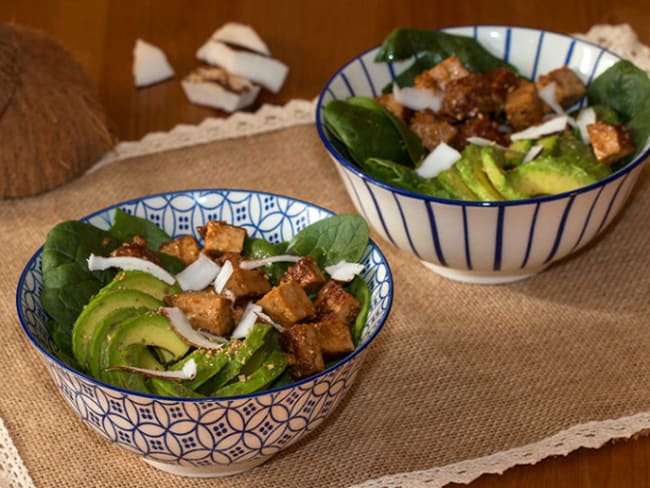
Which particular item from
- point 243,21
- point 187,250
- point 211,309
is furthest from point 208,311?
point 243,21

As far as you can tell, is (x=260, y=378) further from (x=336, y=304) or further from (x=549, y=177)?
(x=549, y=177)

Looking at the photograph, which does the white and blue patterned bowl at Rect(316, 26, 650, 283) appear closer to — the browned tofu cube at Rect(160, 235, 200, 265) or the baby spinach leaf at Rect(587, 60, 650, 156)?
the baby spinach leaf at Rect(587, 60, 650, 156)

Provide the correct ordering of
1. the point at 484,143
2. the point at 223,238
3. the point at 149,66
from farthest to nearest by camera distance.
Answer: the point at 149,66 → the point at 484,143 → the point at 223,238

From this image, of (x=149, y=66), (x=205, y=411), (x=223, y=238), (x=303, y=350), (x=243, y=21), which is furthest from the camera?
(x=243, y=21)

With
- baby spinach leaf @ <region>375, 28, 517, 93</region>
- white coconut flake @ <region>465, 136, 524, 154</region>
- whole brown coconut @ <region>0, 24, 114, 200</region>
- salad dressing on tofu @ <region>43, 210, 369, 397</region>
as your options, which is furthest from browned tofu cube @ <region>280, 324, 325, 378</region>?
whole brown coconut @ <region>0, 24, 114, 200</region>

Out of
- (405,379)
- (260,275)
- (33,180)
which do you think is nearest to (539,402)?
(405,379)

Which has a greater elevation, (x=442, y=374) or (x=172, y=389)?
(x=172, y=389)

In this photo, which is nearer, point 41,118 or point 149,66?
point 41,118
